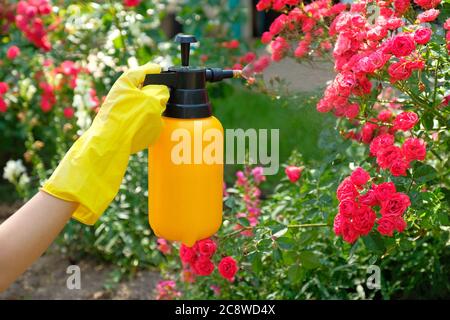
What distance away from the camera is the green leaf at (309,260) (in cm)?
220

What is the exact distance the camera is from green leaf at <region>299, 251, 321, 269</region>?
220 centimetres

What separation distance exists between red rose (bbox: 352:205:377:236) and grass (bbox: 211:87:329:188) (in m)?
0.70

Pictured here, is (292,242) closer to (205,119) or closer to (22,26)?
(205,119)

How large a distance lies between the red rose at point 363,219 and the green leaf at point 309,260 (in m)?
0.45

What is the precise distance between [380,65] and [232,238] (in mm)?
850

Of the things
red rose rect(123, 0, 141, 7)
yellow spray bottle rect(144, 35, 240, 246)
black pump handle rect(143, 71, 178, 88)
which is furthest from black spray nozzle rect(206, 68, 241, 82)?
red rose rect(123, 0, 141, 7)

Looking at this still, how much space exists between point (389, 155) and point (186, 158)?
520mm

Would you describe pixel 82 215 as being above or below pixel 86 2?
below

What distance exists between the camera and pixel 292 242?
2139 mm

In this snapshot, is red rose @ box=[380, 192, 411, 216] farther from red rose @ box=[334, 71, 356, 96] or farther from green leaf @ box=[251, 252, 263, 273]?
green leaf @ box=[251, 252, 263, 273]

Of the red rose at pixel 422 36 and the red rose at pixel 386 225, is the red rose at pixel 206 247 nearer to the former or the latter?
the red rose at pixel 386 225

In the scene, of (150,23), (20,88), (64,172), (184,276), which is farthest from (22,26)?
(64,172)

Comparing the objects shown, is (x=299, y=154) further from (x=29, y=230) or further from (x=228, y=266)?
(x=29, y=230)

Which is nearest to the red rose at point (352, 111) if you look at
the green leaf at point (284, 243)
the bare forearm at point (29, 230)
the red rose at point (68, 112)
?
the green leaf at point (284, 243)
